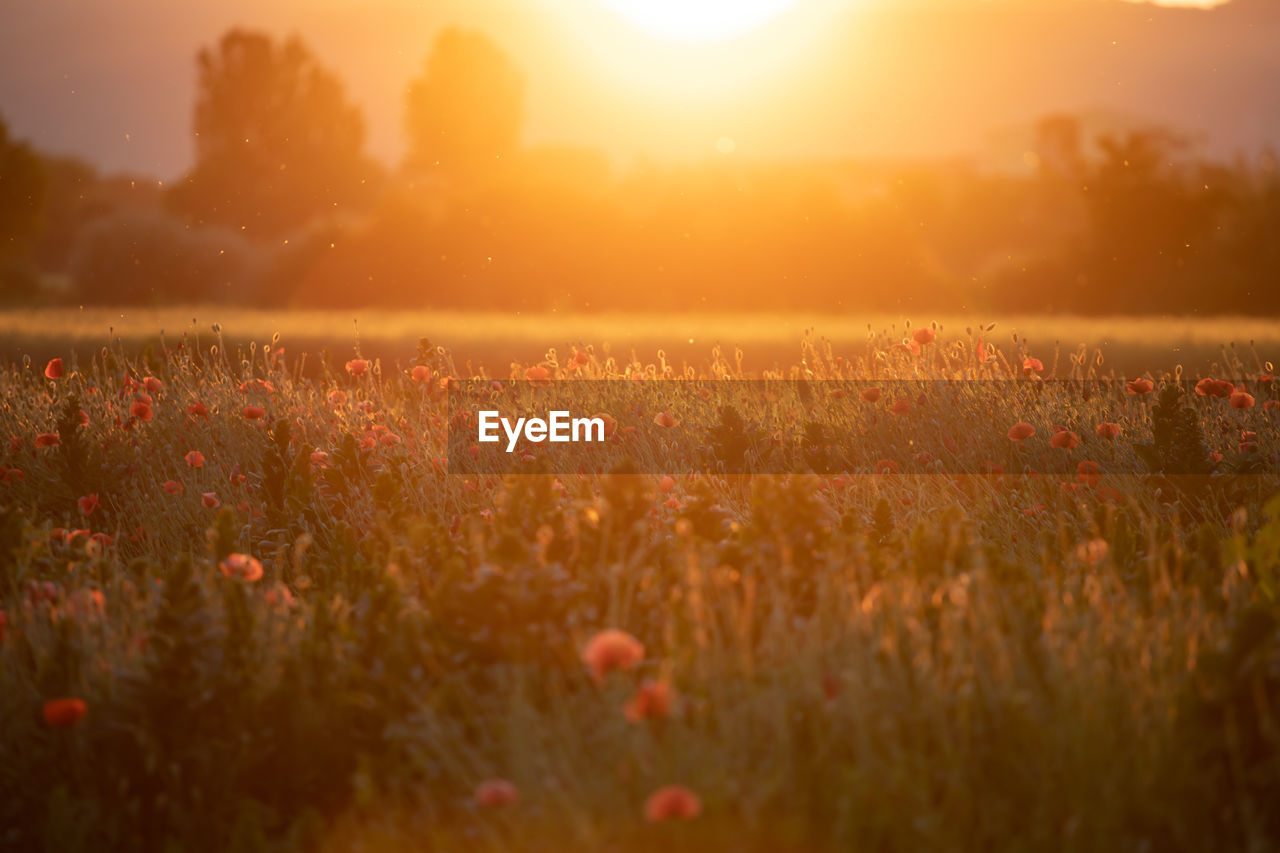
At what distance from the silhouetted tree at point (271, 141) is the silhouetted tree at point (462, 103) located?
3.29 m

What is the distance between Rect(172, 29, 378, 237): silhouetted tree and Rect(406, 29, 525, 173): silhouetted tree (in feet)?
10.8

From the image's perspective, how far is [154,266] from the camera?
2892 centimetres

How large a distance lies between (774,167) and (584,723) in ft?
99.1

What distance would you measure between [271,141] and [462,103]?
8.20 meters

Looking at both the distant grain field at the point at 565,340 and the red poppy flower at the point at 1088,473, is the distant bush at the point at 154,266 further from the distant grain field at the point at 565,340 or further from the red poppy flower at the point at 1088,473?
the red poppy flower at the point at 1088,473

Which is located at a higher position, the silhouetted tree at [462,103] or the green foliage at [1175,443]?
the silhouetted tree at [462,103]

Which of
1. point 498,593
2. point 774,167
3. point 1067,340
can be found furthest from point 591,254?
point 498,593

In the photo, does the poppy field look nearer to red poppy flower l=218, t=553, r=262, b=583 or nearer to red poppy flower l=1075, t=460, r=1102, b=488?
red poppy flower l=218, t=553, r=262, b=583

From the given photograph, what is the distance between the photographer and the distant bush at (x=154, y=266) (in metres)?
28.9

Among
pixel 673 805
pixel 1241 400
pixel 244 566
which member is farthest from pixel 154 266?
pixel 673 805

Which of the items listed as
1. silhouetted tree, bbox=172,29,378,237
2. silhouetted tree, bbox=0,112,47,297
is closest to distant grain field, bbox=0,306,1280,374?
silhouetted tree, bbox=0,112,47,297

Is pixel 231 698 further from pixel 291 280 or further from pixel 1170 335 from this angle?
pixel 291 280

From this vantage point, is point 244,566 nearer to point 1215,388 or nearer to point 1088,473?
point 1088,473

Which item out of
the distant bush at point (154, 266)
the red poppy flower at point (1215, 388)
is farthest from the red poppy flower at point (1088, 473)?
the distant bush at point (154, 266)
